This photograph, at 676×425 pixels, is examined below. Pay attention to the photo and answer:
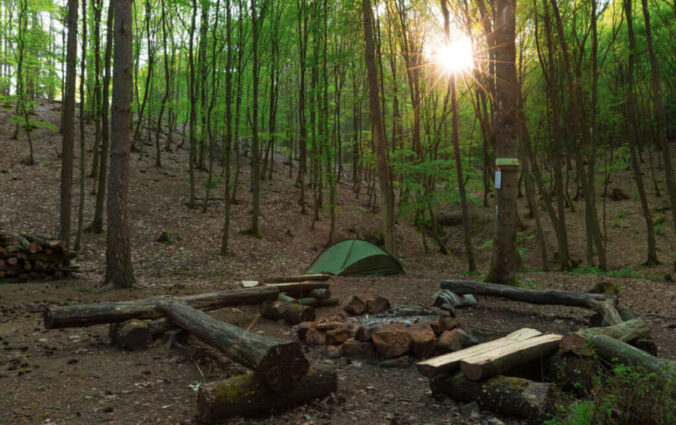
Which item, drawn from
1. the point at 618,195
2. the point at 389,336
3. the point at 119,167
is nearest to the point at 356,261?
the point at 389,336

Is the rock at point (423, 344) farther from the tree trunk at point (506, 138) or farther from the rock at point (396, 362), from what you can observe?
the tree trunk at point (506, 138)

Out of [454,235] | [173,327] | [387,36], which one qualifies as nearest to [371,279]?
[173,327]

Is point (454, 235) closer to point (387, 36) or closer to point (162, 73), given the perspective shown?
point (387, 36)

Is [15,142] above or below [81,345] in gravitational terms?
above

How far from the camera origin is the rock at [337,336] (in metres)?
5.09

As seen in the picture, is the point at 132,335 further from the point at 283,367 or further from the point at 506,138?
the point at 506,138

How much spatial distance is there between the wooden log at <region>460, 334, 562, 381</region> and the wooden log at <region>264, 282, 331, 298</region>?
165 inches

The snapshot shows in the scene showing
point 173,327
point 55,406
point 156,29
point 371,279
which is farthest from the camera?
point 156,29

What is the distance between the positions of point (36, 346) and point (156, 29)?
20975mm

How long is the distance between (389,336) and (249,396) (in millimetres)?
2049

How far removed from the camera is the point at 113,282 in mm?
8102

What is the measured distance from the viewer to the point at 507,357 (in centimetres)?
349

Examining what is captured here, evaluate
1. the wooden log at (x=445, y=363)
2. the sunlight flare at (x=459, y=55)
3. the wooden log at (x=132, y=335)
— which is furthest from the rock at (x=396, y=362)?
the sunlight flare at (x=459, y=55)

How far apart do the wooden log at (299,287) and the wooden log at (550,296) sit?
2378mm
